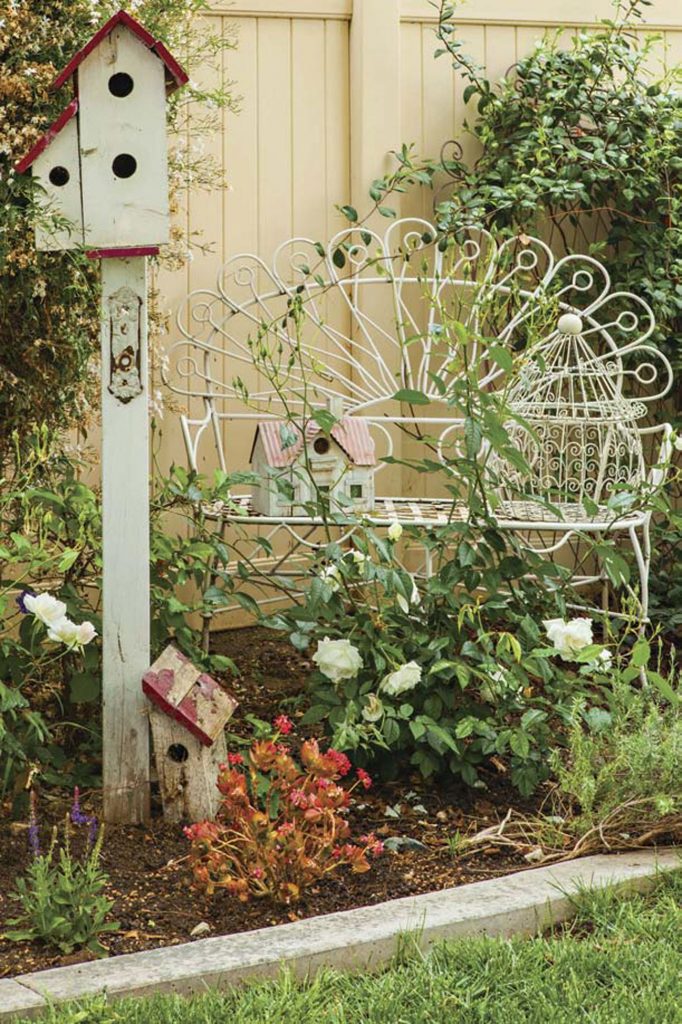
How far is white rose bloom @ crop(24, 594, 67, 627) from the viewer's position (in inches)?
108

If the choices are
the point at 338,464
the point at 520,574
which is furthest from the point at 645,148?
the point at 520,574

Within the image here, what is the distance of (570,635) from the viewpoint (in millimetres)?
2904

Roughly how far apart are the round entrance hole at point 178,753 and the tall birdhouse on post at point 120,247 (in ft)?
0.20

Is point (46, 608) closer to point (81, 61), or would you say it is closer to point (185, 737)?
point (185, 737)

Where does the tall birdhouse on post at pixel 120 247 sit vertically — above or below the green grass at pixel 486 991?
above

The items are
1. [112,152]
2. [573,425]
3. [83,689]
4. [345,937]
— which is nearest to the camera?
[345,937]

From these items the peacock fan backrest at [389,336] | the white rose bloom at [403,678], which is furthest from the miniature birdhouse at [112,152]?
the peacock fan backrest at [389,336]

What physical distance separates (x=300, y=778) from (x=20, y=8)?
1774 mm

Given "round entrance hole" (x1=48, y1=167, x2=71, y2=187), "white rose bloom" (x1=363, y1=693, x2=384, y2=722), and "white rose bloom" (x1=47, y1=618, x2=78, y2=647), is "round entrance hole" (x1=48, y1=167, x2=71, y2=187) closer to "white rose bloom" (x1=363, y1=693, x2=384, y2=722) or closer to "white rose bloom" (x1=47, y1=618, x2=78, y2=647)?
"white rose bloom" (x1=47, y1=618, x2=78, y2=647)

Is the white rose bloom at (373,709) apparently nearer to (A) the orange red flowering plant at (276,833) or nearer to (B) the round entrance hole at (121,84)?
(A) the orange red flowering plant at (276,833)

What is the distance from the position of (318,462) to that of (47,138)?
1.19 m

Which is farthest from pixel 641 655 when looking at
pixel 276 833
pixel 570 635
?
pixel 276 833

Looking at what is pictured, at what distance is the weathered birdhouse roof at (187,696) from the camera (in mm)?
2783

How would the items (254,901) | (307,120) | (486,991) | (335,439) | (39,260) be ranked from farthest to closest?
(307,120)
(335,439)
(39,260)
(254,901)
(486,991)
